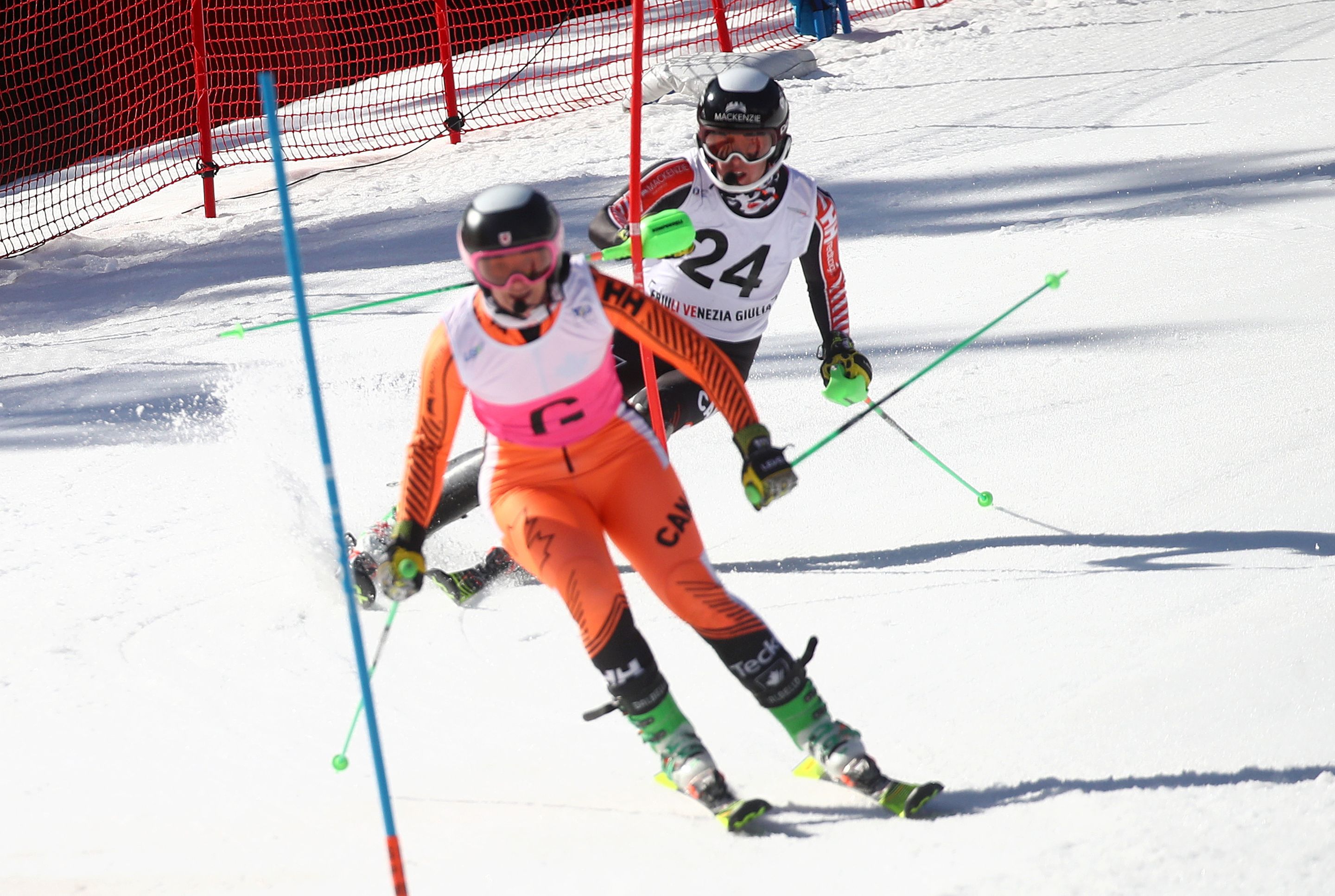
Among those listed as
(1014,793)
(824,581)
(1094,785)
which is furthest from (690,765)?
(824,581)

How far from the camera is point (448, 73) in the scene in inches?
384

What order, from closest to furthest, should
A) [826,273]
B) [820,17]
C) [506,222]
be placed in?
[506,222], [826,273], [820,17]

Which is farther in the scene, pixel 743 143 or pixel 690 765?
pixel 743 143

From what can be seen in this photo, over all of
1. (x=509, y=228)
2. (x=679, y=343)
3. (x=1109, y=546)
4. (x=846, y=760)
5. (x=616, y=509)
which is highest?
(x=509, y=228)

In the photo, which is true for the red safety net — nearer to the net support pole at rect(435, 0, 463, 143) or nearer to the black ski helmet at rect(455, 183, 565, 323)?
the net support pole at rect(435, 0, 463, 143)

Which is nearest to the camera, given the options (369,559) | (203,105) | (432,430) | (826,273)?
(432,430)

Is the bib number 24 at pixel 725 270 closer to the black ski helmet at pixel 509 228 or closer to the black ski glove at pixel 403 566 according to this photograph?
the black ski helmet at pixel 509 228

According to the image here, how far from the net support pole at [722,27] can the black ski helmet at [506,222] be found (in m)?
8.15

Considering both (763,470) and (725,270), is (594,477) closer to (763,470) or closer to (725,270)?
(763,470)

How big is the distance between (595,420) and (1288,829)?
1.71 meters

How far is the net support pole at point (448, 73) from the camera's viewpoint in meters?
9.56

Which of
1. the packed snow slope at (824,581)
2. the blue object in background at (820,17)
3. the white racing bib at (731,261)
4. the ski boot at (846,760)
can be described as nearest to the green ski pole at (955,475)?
the packed snow slope at (824,581)

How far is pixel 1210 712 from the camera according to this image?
2.91 metres

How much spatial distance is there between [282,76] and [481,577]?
8.90 metres
